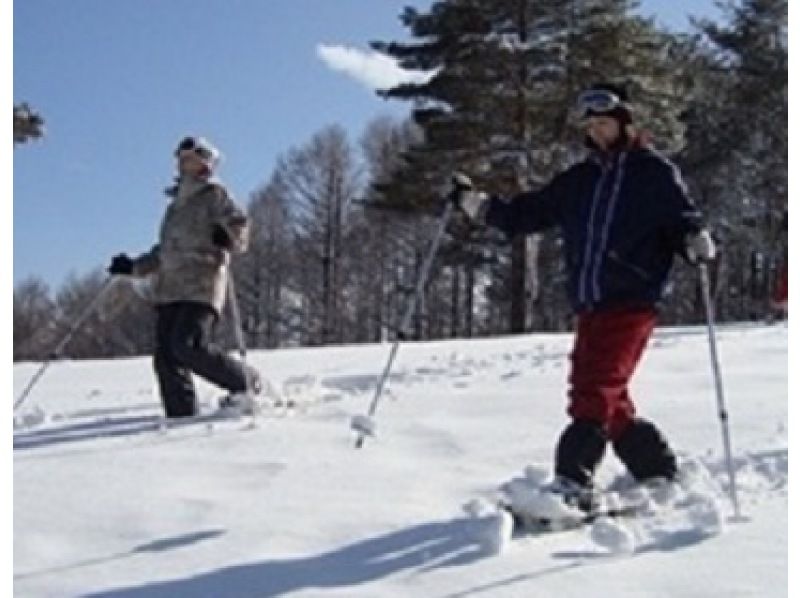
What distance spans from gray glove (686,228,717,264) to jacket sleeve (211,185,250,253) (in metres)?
3.18

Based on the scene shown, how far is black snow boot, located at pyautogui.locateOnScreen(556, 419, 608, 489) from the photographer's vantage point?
16.2 feet

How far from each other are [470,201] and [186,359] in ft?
7.64

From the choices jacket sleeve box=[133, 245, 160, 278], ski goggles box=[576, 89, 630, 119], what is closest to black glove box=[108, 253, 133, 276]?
jacket sleeve box=[133, 245, 160, 278]

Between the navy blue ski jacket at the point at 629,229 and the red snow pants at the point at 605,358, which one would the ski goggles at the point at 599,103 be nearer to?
the navy blue ski jacket at the point at 629,229

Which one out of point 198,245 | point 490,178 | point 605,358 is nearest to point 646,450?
point 605,358

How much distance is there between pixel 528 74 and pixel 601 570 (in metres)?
25.1

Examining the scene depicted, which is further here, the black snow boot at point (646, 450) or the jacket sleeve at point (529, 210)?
the jacket sleeve at point (529, 210)

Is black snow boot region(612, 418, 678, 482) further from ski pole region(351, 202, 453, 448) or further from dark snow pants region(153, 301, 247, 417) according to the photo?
dark snow pants region(153, 301, 247, 417)

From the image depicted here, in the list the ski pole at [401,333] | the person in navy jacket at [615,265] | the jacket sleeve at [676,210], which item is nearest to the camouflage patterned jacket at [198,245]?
the ski pole at [401,333]

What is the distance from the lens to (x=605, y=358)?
5.09 metres

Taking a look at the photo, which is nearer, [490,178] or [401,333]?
[401,333]

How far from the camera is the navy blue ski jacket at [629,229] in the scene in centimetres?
514

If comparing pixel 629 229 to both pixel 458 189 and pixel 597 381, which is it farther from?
pixel 458 189
